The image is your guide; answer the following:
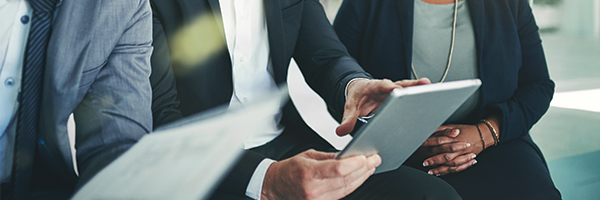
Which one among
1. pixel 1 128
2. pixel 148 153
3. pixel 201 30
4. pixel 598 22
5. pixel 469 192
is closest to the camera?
pixel 148 153

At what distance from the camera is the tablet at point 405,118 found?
54cm

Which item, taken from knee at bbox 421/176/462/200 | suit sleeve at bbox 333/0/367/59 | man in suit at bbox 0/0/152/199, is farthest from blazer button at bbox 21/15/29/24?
suit sleeve at bbox 333/0/367/59

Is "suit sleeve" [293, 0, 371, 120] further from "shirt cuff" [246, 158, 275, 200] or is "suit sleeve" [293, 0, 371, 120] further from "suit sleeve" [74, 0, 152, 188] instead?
"suit sleeve" [74, 0, 152, 188]

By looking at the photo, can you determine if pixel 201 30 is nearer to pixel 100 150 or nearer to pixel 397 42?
pixel 100 150

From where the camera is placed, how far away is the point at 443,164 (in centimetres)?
117

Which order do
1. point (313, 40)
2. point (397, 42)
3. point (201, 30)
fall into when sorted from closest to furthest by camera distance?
point (201, 30) < point (313, 40) < point (397, 42)

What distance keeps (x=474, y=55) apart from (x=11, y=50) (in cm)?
122

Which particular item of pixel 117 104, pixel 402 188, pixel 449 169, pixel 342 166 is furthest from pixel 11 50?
pixel 449 169

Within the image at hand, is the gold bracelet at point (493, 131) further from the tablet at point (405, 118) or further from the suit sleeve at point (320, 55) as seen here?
the tablet at point (405, 118)

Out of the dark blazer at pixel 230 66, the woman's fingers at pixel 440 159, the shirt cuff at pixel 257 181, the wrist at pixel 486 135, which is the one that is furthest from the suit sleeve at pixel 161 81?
the wrist at pixel 486 135

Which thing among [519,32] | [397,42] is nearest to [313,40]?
[397,42]

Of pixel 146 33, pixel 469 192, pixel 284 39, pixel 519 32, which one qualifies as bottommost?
pixel 469 192

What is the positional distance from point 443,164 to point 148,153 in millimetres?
917

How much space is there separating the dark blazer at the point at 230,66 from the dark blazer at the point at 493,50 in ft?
0.57
